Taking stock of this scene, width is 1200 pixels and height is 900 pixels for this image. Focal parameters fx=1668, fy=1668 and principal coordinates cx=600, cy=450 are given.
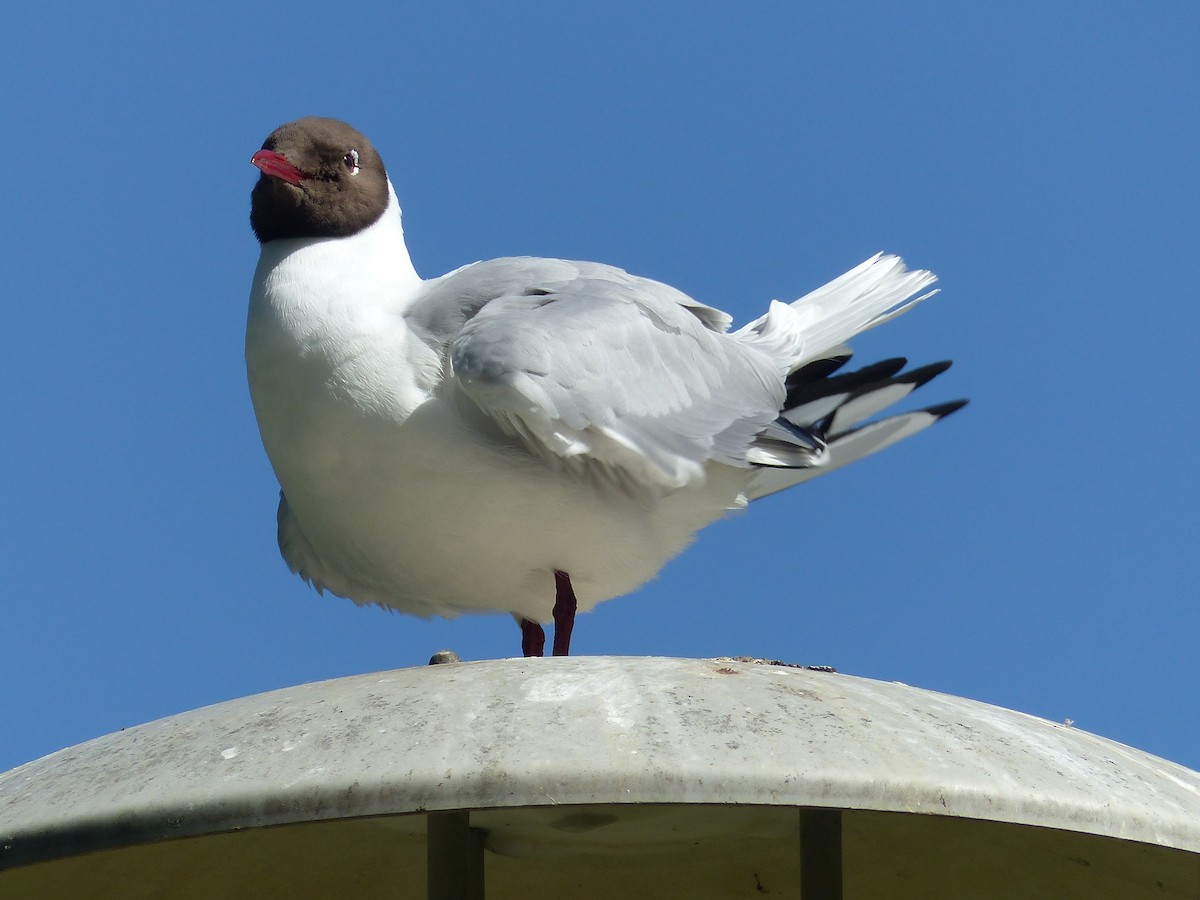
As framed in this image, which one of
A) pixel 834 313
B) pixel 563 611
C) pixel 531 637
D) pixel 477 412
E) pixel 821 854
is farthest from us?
pixel 834 313

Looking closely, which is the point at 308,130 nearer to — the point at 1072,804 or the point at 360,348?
the point at 360,348

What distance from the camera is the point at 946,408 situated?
6840 mm

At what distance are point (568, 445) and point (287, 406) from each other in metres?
0.93

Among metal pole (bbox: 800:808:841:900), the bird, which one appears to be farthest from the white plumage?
metal pole (bbox: 800:808:841:900)

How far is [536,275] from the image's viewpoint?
579 centimetres

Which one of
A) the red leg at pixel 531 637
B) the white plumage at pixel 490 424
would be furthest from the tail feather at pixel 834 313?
the red leg at pixel 531 637

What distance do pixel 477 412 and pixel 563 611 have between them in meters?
0.91

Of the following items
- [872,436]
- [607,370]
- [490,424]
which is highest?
[607,370]

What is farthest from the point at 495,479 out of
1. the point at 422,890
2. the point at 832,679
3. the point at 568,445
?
the point at 832,679

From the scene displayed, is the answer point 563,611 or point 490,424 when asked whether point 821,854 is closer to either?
point 490,424

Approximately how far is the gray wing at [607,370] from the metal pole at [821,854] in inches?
80.4

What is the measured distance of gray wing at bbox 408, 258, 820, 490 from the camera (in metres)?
5.14

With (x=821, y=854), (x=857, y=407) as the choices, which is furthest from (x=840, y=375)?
(x=821, y=854)

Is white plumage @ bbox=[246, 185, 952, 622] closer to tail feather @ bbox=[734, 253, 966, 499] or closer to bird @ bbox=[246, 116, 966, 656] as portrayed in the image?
bird @ bbox=[246, 116, 966, 656]
